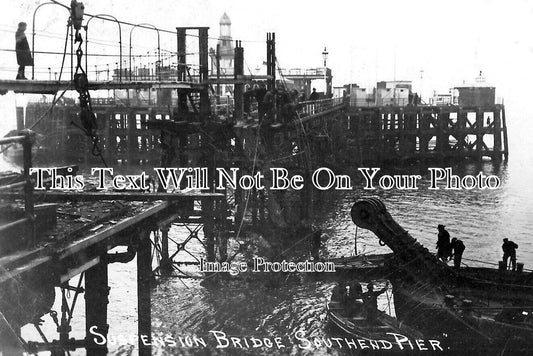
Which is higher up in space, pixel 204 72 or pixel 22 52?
pixel 204 72

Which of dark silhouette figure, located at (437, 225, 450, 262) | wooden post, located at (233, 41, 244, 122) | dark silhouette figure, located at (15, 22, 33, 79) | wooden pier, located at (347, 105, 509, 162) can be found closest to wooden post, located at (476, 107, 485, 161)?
wooden pier, located at (347, 105, 509, 162)

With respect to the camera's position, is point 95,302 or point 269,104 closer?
point 95,302

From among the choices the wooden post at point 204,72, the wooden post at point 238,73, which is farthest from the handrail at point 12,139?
the wooden post at point 238,73

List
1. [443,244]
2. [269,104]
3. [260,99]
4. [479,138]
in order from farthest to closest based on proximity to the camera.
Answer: [479,138] < [269,104] < [260,99] < [443,244]

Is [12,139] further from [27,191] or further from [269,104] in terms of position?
[269,104]

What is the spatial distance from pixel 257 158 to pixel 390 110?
37079 mm

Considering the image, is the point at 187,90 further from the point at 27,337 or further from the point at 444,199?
the point at 444,199

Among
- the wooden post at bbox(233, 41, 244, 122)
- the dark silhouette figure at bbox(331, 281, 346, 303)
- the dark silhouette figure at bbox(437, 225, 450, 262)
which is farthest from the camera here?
the wooden post at bbox(233, 41, 244, 122)

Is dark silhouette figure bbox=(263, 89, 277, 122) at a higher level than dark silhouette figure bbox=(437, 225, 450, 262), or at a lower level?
higher

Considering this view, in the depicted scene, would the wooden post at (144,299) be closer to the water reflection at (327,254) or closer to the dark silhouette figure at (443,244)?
the water reflection at (327,254)

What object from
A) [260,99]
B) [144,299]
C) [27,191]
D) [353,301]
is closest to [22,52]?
[144,299]

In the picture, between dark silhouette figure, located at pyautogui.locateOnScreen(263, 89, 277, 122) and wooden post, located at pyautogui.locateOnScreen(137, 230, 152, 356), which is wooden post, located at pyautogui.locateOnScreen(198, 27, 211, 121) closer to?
dark silhouette figure, located at pyautogui.locateOnScreen(263, 89, 277, 122)

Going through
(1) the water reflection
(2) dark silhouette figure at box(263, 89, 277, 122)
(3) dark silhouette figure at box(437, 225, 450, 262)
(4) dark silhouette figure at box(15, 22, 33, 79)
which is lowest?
(1) the water reflection

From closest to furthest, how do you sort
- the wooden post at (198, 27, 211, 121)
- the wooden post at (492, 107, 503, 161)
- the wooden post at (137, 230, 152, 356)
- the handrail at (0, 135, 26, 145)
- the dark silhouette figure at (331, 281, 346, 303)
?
the handrail at (0, 135, 26, 145) → the wooden post at (137, 230, 152, 356) → the dark silhouette figure at (331, 281, 346, 303) → the wooden post at (198, 27, 211, 121) → the wooden post at (492, 107, 503, 161)
